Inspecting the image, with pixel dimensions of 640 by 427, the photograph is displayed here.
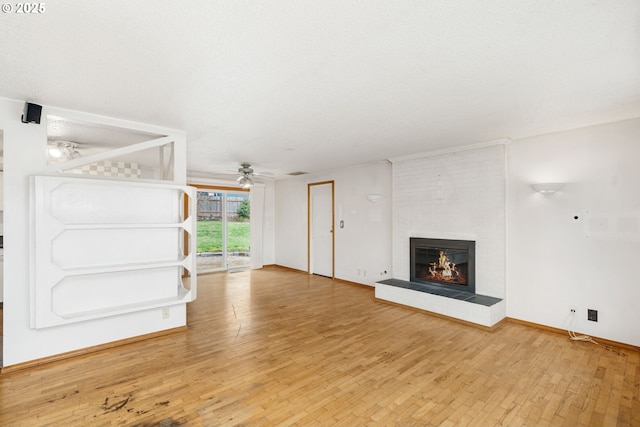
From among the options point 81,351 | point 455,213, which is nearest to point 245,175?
point 81,351

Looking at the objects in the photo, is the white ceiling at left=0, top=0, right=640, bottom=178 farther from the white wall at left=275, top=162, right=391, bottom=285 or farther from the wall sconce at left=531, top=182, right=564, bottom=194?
the white wall at left=275, top=162, right=391, bottom=285

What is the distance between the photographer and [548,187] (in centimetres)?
353

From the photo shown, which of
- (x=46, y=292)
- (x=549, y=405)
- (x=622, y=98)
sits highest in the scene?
(x=622, y=98)

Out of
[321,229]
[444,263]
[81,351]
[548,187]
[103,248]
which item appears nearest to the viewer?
[81,351]

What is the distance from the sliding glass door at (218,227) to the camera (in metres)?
7.56

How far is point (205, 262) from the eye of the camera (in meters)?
7.79

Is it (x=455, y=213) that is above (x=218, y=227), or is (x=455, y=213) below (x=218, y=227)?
above

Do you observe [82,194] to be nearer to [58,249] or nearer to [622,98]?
[58,249]

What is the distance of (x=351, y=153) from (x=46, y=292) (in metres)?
4.16

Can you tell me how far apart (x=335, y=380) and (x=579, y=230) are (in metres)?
3.31

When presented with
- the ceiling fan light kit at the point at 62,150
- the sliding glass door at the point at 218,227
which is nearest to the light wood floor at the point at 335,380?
the ceiling fan light kit at the point at 62,150

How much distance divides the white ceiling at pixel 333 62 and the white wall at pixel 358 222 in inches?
94.9

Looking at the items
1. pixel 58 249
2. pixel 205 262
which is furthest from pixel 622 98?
pixel 205 262

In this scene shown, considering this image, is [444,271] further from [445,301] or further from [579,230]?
[579,230]
